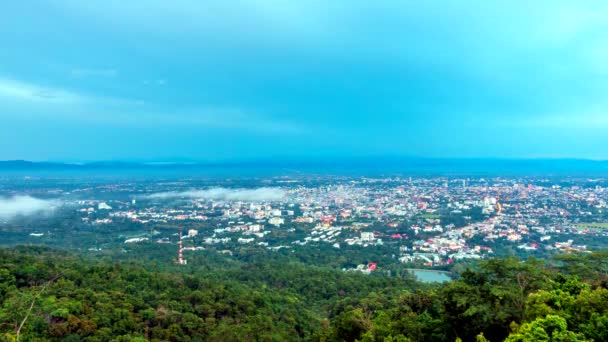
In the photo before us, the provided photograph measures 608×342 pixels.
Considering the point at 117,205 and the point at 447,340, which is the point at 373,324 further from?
the point at 117,205

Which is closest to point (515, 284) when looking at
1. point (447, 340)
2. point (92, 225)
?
point (447, 340)

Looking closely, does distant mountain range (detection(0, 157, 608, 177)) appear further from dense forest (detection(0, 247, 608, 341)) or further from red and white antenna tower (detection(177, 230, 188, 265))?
dense forest (detection(0, 247, 608, 341))

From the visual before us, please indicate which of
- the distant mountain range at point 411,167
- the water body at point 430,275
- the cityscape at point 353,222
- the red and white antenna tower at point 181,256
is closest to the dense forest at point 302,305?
the water body at point 430,275

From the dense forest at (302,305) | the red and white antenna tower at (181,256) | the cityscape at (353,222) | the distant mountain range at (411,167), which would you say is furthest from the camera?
the distant mountain range at (411,167)

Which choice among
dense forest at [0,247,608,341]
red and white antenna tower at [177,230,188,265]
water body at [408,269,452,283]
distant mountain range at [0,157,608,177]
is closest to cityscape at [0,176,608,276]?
red and white antenna tower at [177,230,188,265]

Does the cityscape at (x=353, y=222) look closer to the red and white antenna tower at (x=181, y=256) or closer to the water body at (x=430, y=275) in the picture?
the red and white antenna tower at (x=181, y=256)

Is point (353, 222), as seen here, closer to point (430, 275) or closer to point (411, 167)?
point (430, 275)
